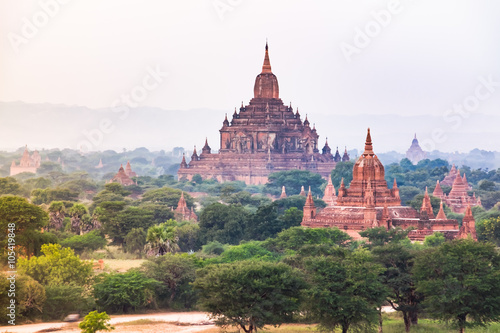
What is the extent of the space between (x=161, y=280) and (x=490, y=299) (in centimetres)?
1552

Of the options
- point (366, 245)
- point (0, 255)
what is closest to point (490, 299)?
point (366, 245)

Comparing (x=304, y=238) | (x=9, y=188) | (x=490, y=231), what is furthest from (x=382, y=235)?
(x=9, y=188)

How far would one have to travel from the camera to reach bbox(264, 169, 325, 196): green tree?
127 meters

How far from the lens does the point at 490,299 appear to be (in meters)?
49.8

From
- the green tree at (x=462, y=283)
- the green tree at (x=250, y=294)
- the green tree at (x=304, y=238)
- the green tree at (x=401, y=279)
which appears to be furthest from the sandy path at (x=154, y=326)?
the green tree at (x=304, y=238)

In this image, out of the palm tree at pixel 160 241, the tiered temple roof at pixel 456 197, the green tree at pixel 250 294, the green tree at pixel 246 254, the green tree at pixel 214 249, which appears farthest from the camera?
the tiered temple roof at pixel 456 197

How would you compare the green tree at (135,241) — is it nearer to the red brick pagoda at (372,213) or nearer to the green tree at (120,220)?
the green tree at (120,220)

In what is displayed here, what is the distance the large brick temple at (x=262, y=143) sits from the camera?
5394 inches

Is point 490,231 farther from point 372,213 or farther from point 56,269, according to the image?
point 56,269

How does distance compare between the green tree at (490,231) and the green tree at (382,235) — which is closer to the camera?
the green tree at (382,235)

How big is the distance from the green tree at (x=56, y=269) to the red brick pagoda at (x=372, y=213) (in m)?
18.6

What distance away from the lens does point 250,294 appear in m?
50.2

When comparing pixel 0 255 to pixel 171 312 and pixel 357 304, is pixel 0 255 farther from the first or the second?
pixel 357 304

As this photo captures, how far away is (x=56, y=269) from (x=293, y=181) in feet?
237
